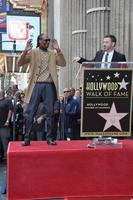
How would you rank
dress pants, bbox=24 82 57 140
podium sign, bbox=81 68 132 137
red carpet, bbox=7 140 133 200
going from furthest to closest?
dress pants, bbox=24 82 57 140 < podium sign, bbox=81 68 132 137 < red carpet, bbox=7 140 133 200

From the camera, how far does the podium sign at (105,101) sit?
25.9 ft

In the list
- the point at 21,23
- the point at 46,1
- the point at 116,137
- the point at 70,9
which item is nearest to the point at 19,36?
the point at 21,23

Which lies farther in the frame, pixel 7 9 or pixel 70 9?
pixel 7 9

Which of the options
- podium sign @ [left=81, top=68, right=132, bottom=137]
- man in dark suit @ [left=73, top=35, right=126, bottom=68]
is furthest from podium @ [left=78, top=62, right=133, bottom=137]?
man in dark suit @ [left=73, top=35, right=126, bottom=68]

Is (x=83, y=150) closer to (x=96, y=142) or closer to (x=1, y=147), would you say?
(x=96, y=142)

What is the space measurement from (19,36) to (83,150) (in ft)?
142

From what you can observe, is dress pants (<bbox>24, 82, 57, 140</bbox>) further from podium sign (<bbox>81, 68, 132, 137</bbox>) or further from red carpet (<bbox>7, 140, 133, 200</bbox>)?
red carpet (<bbox>7, 140, 133, 200</bbox>)

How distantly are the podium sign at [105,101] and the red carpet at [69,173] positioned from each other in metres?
0.53

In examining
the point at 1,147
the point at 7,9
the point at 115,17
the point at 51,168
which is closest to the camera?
the point at 51,168

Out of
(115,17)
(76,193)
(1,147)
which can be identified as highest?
(115,17)

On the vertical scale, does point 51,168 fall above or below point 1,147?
above

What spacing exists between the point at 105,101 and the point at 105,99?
3 cm

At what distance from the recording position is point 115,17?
16297 millimetres

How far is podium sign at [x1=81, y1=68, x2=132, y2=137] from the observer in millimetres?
7883
